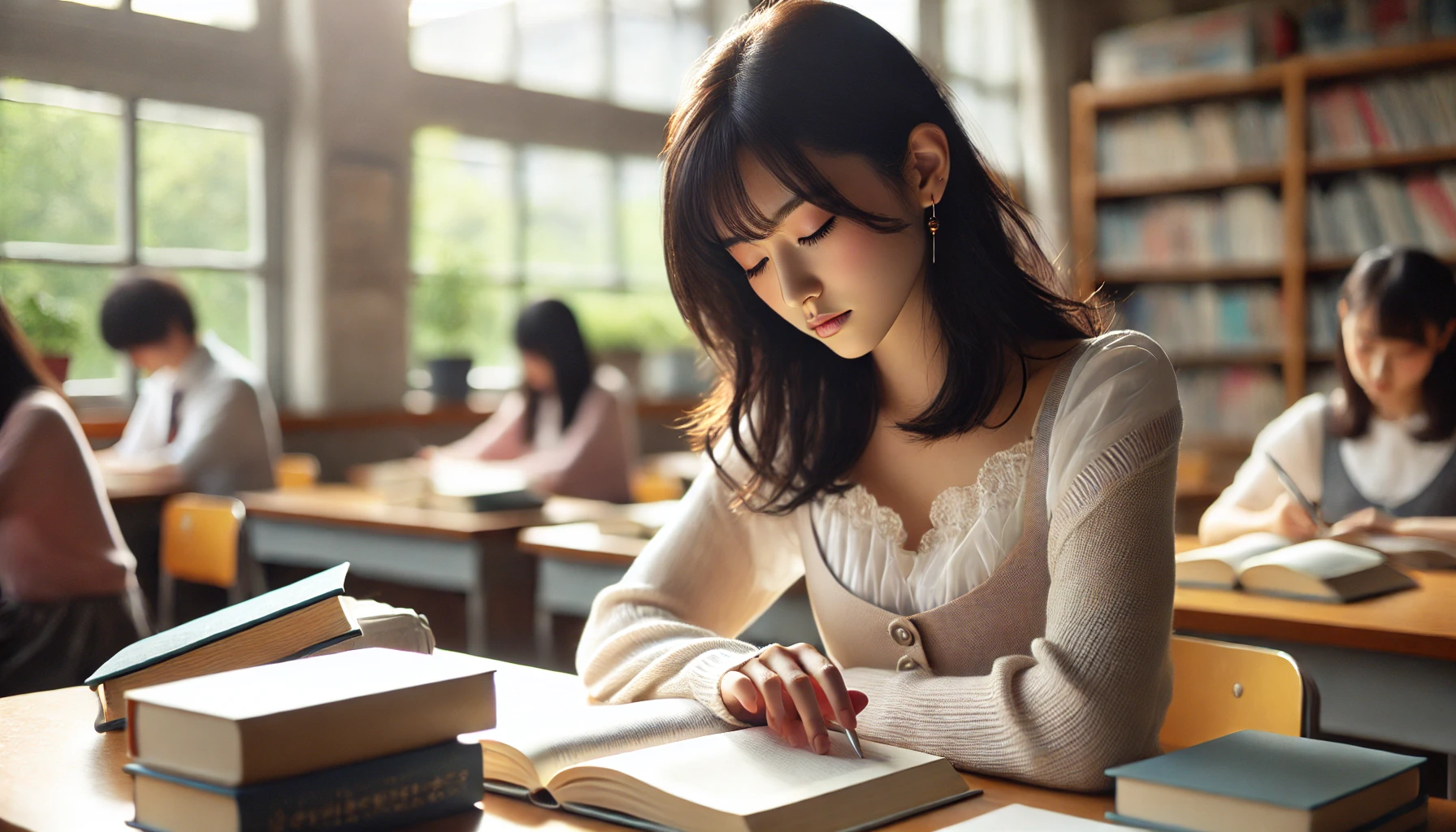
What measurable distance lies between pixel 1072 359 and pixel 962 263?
152 millimetres

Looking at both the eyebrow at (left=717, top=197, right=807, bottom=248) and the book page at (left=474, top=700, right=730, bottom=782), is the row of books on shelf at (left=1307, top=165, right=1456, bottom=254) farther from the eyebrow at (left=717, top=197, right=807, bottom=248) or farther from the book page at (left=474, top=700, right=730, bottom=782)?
the book page at (left=474, top=700, right=730, bottom=782)

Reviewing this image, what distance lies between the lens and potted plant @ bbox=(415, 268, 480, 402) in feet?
18.4

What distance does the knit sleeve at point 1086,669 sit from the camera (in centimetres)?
105

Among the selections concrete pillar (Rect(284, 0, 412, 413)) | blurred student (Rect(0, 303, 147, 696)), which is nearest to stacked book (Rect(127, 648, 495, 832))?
blurred student (Rect(0, 303, 147, 696))

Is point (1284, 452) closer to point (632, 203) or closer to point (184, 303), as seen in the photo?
point (184, 303)

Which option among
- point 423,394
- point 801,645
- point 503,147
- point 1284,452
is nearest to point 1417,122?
point 1284,452

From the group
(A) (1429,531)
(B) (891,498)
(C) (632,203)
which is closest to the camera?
(B) (891,498)

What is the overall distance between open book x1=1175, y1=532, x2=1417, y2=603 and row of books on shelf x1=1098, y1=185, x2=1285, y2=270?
13.3 ft

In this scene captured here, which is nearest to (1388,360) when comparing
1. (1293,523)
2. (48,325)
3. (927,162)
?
(1293,523)

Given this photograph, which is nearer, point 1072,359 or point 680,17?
point 1072,359

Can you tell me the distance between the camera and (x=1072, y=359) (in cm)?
129

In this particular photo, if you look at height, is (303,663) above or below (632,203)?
below

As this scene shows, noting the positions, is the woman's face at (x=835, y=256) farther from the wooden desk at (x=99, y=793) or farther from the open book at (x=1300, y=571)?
the open book at (x=1300, y=571)

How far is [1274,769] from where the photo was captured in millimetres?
864
